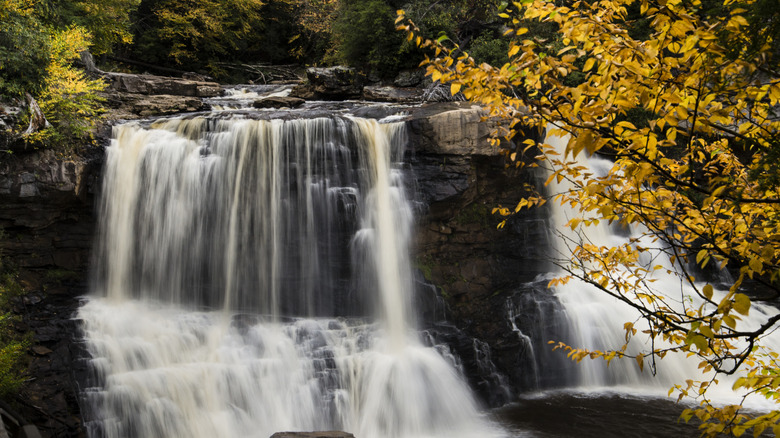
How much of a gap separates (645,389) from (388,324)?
16.5 ft

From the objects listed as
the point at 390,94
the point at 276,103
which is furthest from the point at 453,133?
the point at 276,103

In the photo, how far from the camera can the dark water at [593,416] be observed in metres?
7.55

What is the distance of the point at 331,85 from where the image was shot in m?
16.6

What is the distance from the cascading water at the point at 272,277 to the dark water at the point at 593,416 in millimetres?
716

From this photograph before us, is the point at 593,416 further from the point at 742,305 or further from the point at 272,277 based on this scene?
the point at 742,305

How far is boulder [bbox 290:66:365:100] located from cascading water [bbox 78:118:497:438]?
6163 mm

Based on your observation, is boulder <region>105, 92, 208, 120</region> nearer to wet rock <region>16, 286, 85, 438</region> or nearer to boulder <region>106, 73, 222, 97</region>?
boulder <region>106, 73, 222, 97</region>

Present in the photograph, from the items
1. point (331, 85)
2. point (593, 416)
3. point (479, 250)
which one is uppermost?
point (331, 85)

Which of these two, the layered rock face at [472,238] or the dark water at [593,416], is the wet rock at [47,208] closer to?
→ the layered rock face at [472,238]

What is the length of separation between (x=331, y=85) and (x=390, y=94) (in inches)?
79.6

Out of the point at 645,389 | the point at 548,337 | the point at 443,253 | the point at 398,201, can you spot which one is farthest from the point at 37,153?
the point at 645,389

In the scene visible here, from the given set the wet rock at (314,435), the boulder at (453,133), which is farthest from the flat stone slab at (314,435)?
the boulder at (453,133)

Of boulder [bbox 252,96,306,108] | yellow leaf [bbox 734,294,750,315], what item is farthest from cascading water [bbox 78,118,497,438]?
yellow leaf [bbox 734,294,750,315]

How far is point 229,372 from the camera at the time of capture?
8.36m
